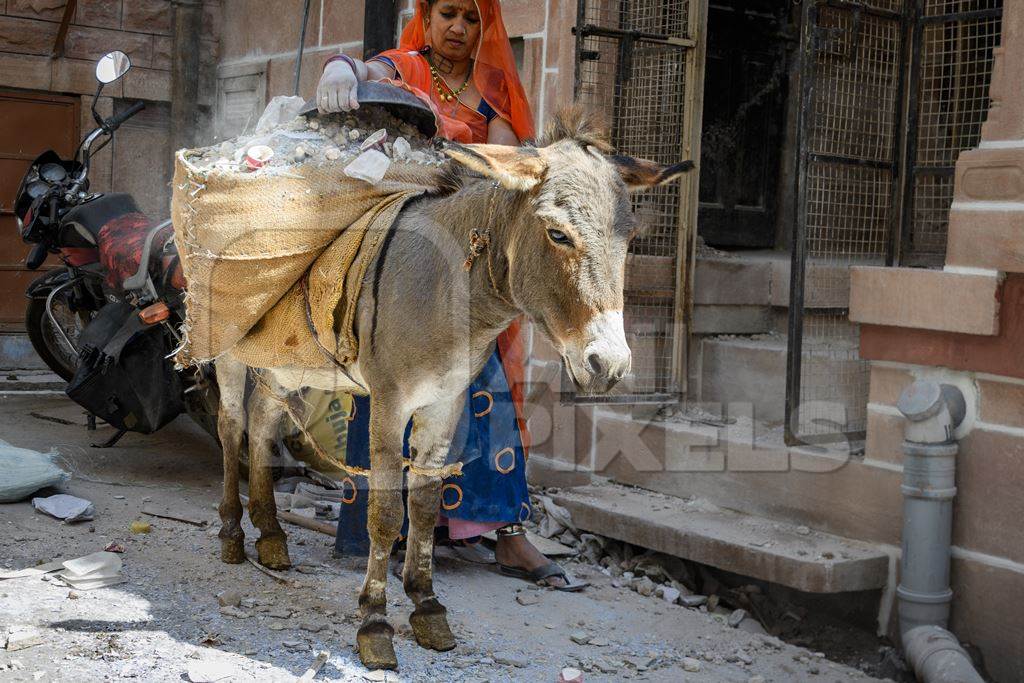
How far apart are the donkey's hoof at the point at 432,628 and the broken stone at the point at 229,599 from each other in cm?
68

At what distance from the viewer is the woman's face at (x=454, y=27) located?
4051mm

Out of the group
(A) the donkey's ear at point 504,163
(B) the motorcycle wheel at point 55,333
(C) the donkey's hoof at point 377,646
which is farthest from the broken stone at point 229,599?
(B) the motorcycle wheel at point 55,333

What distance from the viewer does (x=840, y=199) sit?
17.8 feet

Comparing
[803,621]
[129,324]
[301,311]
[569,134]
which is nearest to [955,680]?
[803,621]

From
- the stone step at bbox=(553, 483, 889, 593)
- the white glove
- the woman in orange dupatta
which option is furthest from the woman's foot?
the white glove

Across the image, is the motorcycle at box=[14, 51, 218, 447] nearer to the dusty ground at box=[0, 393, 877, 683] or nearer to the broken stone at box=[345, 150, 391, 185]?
the dusty ground at box=[0, 393, 877, 683]

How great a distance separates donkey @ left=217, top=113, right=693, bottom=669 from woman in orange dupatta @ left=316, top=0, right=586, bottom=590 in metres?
0.46

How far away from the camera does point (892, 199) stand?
5109mm

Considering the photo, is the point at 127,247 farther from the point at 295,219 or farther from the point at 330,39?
the point at 330,39

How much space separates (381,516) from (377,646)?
0.39 metres

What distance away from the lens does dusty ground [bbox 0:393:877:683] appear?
355cm

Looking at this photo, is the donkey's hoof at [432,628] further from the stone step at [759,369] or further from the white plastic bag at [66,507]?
the stone step at [759,369]

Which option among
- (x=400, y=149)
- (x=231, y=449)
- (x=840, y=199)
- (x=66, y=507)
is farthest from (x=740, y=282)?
(x=66, y=507)

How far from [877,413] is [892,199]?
1172mm
